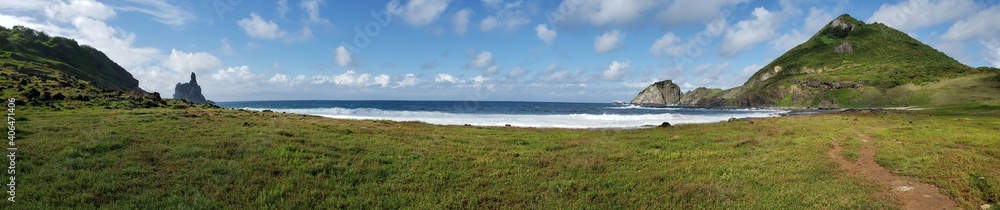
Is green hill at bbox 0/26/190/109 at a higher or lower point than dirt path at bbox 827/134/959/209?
higher

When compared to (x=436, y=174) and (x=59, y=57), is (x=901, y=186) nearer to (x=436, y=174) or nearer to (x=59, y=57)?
(x=436, y=174)

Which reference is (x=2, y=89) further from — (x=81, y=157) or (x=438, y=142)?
(x=438, y=142)

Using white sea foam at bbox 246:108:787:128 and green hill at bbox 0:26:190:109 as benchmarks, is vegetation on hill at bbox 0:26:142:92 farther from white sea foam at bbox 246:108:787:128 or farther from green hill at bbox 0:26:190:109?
white sea foam at bbox 246:108:787:128

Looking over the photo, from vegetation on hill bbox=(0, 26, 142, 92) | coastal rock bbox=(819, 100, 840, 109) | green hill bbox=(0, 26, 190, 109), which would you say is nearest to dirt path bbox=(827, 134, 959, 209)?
green hill bbox=(0, 26, 190, 109)

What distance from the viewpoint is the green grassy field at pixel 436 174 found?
43.6 ft

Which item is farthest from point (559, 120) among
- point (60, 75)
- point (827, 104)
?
point (827, 104)

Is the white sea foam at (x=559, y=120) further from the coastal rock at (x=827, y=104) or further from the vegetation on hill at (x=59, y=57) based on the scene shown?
the coastal rock at (x=827, y=104)

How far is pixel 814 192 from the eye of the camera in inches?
591

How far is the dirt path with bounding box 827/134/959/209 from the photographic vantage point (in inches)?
539

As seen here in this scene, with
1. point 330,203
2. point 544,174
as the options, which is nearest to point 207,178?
point 330,203

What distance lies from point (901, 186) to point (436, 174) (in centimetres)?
1820

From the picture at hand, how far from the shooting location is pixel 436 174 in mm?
17438

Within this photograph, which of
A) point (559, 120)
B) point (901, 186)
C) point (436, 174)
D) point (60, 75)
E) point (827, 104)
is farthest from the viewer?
point (827, 104)

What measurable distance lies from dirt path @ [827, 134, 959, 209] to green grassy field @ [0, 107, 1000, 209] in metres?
0.44
